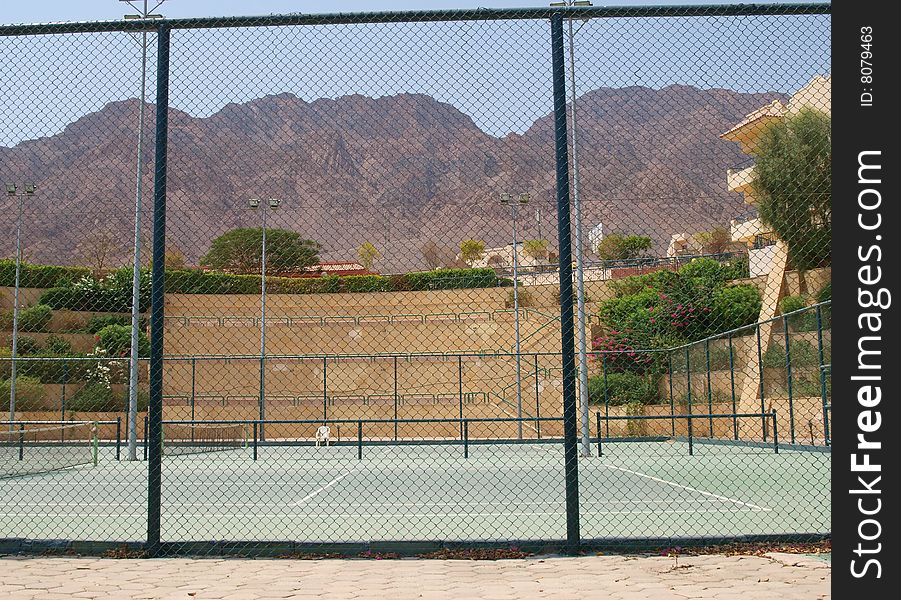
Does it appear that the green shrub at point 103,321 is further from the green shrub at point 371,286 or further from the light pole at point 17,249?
the green shrub at point 371,286

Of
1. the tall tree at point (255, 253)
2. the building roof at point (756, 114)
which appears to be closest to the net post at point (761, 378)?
the building roof at point (756, 114)

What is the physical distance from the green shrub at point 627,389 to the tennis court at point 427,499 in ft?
27.3

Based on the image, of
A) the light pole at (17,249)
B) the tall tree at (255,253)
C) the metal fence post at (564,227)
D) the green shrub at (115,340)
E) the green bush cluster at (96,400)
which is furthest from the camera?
the green shrub at (115,340)

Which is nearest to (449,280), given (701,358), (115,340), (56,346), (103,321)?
(701,358)

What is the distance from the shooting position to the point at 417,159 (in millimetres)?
6293

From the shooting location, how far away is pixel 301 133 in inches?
260

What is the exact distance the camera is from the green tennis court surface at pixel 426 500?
6.51 m

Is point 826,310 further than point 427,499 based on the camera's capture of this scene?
Yes

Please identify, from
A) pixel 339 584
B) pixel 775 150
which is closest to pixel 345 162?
pixel 339 584

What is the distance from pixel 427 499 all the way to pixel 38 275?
28692 millimetres

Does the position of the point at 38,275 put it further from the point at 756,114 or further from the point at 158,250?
the point at 158,250

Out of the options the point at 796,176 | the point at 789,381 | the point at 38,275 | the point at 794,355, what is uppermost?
the point at 38,275

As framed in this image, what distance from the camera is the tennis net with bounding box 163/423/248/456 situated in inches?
742
